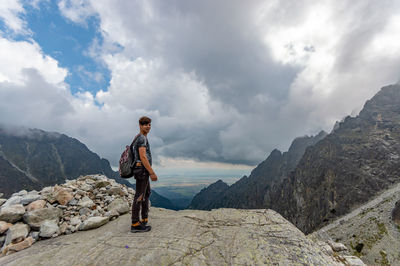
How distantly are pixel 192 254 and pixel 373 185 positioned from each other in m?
252

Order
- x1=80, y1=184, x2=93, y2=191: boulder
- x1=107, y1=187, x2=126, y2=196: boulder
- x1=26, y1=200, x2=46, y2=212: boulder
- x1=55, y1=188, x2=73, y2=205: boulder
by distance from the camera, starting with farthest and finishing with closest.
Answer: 1. x1=107, y1=187, x2=126, y2=196: boulder
2. x1=80, y1=184, x2=93, y2=191: boulder
3. x1=55, y1=188, x2=73, y2=205: boulder
4. x1=26, y1=200, x2=46, y2=212: boulder

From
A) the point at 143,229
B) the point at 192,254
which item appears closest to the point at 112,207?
the point at 143,229

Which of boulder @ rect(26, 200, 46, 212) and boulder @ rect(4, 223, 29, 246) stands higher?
boulder @ rect(26, 200, 46, 212)

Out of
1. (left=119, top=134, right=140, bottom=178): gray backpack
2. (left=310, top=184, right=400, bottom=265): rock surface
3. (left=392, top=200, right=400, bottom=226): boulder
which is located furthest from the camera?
(left=392, top=200, right=400, bottom=226): boulder

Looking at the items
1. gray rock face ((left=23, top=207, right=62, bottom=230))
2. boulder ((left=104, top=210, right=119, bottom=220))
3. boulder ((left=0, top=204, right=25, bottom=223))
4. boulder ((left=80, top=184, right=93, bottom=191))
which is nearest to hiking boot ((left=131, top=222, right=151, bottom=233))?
boulder ((left=104, top=210, right=119, bottom=220))

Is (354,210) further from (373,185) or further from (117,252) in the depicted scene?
(117,252)

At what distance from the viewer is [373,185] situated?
178 meters

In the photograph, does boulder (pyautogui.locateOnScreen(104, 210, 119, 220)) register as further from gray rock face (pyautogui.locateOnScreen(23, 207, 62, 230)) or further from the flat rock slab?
gray rock face (pyautogui.locateOnScreen(23, 207, 62, 230))

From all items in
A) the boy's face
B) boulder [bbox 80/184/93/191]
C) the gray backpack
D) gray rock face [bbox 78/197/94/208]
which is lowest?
gray rock face [bbox 78/197/94/208]

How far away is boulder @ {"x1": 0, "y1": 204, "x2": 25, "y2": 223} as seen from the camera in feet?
27.5

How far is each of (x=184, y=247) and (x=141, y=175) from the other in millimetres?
3604

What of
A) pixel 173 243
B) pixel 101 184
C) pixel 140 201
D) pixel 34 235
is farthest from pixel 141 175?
pixel 101 184

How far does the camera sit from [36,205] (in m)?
9.61

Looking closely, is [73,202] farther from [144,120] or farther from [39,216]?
Result: [144,120]
